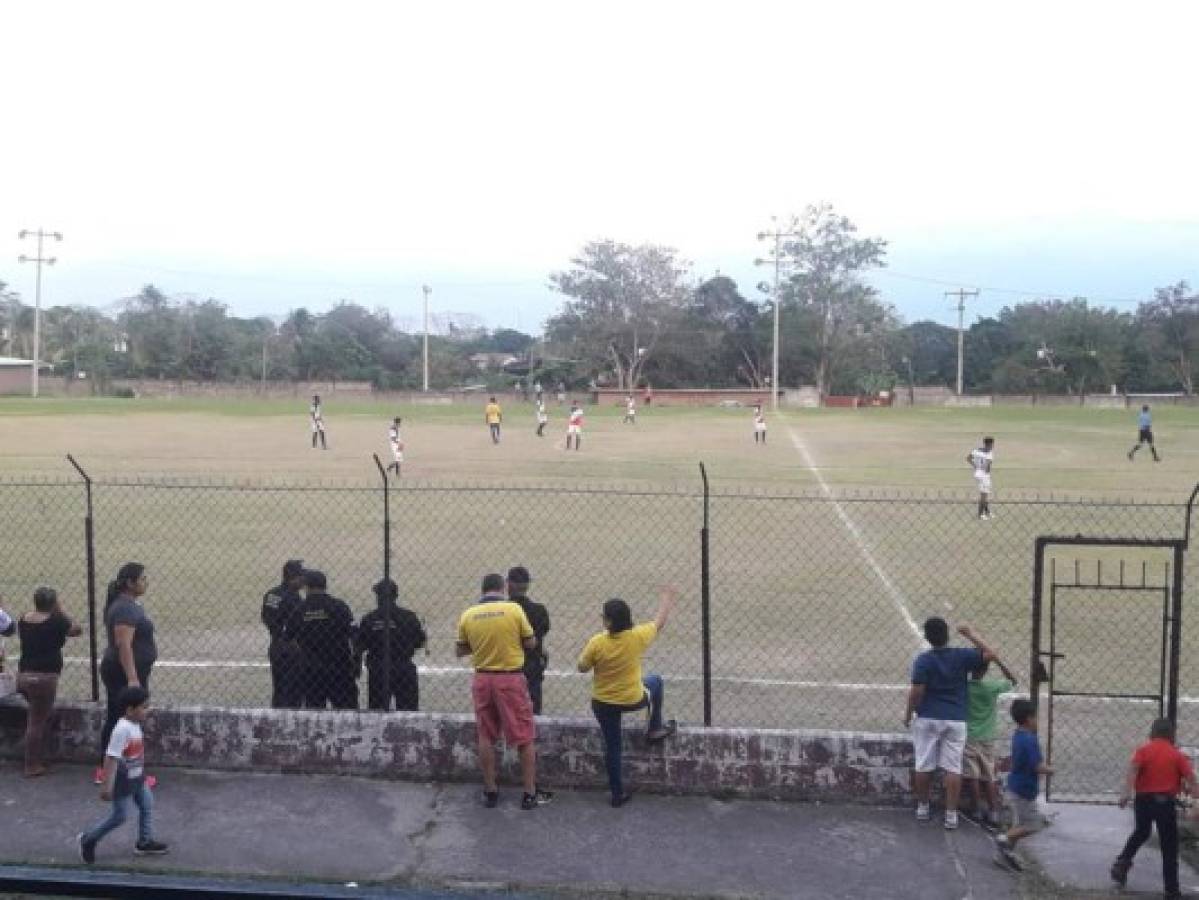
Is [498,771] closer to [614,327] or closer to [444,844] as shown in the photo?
[444,844]

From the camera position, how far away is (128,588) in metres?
8.07

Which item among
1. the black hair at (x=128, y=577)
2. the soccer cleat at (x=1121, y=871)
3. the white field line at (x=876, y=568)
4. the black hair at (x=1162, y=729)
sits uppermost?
the black hair at (x=128, y=577)

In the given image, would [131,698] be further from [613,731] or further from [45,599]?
[613,731]

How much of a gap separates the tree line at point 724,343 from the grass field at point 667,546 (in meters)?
45.1

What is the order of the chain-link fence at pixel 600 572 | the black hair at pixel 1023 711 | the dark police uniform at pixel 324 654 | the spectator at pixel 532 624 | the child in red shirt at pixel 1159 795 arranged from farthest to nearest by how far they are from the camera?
1. the chain-link fence at pixel 600 572
2. the dark police uniform at pixel 324 654
3. the spectator at pixel 532 624
4. the black hair at pixel 1023 711
5. the child in red shirt at pixel 1159 795

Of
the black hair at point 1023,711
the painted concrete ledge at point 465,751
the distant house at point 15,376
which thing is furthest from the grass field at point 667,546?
the distant house at point 15,376

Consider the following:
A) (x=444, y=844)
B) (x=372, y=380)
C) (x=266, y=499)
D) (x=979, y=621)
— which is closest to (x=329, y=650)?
(x=444, y=844)

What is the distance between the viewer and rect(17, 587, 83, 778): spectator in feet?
26.5

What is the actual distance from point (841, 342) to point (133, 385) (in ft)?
155

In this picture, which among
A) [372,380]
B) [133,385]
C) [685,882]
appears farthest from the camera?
[372,380]

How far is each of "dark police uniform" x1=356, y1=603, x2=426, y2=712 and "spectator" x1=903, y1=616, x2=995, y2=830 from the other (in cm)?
341

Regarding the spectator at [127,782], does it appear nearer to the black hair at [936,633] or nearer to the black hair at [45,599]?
the black hair at [45,599]

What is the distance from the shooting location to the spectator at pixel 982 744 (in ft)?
24.8

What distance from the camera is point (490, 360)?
11156cm
